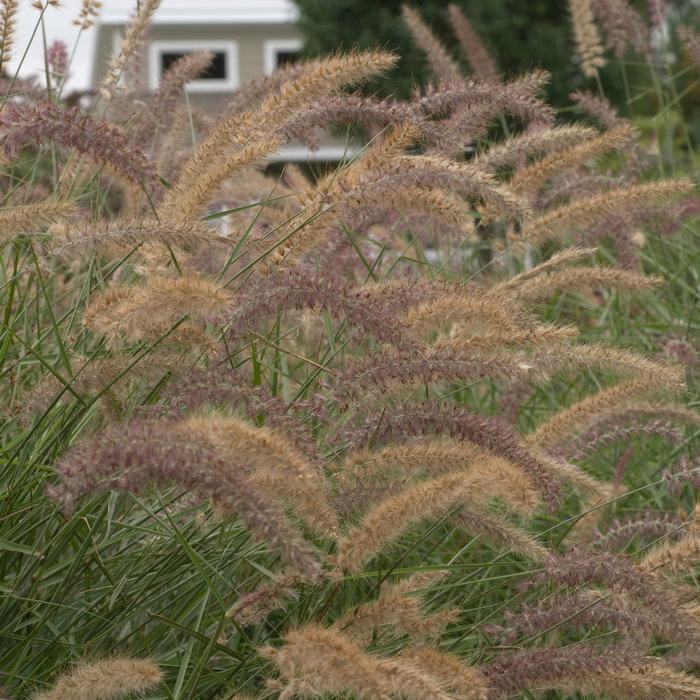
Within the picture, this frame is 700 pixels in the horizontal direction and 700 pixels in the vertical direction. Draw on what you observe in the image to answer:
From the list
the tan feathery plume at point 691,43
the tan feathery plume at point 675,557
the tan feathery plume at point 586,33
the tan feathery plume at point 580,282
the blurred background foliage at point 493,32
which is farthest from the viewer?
the blurred background foliage at point 493,32

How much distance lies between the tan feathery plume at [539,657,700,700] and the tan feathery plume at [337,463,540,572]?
1.33ft

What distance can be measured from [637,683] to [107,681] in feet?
3.34

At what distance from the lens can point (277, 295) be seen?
2.51 m

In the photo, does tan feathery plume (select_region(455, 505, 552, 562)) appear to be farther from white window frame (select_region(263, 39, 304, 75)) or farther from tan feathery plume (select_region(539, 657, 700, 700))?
white window frame (select_region(263, 39, 304, 75))

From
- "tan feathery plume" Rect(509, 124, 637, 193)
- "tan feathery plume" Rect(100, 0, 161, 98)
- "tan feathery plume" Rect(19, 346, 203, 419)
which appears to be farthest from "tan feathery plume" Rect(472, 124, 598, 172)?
"tan feathery plume" Rect(19, 346, 203, 419)

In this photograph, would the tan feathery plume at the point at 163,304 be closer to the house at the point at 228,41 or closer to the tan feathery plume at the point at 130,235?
the tan feathery plume at the point at 130,235

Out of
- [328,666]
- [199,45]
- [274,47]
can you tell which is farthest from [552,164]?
[274,47]

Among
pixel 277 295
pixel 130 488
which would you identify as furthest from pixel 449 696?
pixel 277 295

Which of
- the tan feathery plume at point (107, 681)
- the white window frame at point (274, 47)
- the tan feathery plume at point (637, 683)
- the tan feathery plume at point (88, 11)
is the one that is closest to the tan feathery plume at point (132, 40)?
the tan feathery plume at point (88, 11)

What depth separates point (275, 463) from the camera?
7.13ft

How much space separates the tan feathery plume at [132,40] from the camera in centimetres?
377

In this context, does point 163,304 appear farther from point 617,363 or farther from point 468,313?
point 617,363

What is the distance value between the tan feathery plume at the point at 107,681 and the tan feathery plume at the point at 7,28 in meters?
1.71

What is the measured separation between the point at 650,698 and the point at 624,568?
26 centimetres
